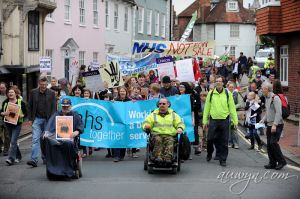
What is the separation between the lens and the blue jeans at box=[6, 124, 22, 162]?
1377cm

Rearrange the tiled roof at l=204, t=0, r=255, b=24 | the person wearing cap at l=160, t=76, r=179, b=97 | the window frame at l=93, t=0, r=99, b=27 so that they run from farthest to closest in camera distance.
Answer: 1. the tiled roof at l=204, t=0, r=255, b=24
2. the window frame at l=93, t=0, r=99, b=27
3. the person wearing cap at l=160, t=76, r=179, b=97

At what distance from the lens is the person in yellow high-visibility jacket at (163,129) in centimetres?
1202

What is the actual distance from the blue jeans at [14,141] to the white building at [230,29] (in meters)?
65.3

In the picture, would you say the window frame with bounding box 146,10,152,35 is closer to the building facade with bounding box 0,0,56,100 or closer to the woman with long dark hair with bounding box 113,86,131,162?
the building facade with bounding box 0,0,56,100

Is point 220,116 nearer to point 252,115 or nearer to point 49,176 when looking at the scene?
point 252,115

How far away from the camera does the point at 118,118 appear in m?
14.8

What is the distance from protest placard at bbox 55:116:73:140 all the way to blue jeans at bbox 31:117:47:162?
166 cm

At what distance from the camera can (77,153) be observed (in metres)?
11.8

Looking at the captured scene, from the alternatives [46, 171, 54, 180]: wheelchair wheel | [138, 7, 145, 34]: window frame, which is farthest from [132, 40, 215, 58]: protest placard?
[138, 7, 145, 34]: window frame

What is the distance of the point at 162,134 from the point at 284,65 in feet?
52.4

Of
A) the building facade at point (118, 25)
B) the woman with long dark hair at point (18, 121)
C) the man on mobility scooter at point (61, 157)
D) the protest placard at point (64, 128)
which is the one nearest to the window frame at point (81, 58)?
the building facade at point (118, 25)

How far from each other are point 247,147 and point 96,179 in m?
6.47

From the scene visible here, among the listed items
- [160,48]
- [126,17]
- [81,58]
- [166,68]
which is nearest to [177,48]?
[160,48]

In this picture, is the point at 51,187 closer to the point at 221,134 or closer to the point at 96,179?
the point at 96,179
